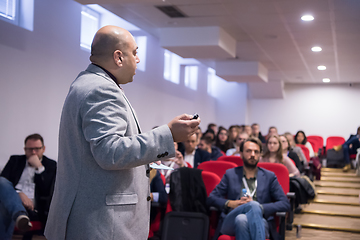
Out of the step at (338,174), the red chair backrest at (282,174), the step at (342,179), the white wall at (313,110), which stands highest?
the white wall at (313,110)

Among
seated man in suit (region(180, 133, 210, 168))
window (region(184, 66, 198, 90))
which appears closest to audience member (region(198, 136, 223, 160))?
seated man in suit (region(180, 133, 210, 168))

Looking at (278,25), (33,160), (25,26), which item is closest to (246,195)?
(33,160)

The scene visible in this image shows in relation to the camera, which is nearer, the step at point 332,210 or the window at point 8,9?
the window at point 8,9

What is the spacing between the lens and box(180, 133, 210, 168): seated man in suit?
588 centimetres

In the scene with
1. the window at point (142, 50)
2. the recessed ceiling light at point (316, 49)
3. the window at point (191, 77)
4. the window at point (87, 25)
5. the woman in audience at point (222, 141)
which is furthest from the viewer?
the window at point (191, 77)

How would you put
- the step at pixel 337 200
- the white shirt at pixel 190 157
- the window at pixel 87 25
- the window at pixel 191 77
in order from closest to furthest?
the white shirt at pixel 190 157 → the window at pixel 87 25 → the step at pixel 337 200 → the window at pixel 191 77

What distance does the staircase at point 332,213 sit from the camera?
5285 mm

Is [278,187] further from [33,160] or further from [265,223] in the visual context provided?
[33,160]

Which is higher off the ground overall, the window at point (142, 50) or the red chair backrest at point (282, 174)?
the window at point (142, 50)

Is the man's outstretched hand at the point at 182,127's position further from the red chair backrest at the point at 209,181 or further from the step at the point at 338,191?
the step at the point at 338,191

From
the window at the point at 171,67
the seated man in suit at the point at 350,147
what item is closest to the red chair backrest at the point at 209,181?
the window at the point at 171,67

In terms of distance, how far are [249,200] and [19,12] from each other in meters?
3.71

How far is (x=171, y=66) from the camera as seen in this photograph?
10094mm

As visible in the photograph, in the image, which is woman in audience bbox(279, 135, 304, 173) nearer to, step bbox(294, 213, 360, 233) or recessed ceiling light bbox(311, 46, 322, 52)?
step bbox(294, 213, 360, 233)
